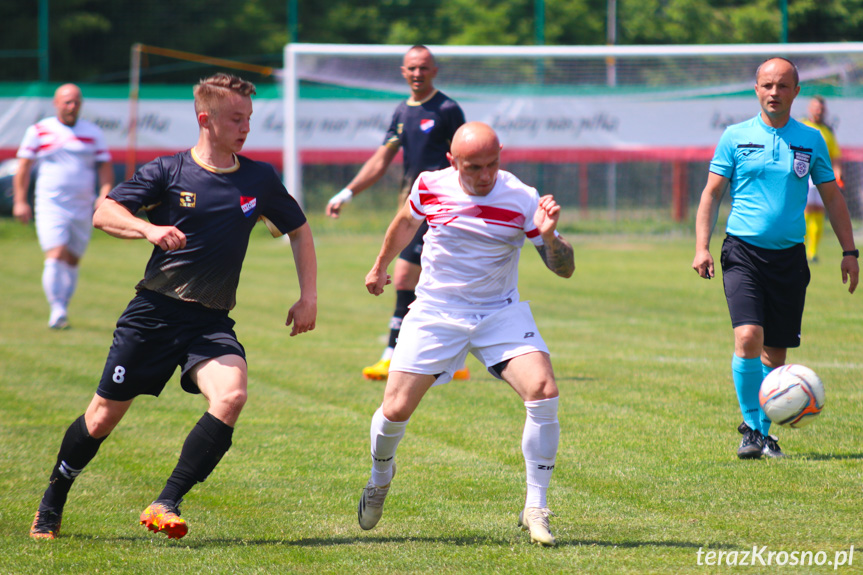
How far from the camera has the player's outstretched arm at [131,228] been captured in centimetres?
404

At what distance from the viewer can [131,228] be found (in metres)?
4.16

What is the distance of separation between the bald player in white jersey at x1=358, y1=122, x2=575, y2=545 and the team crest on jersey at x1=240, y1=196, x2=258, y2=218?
0.71m

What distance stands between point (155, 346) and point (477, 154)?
162cm

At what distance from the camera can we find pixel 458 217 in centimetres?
448

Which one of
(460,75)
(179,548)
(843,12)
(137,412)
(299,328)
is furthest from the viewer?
(843,12)

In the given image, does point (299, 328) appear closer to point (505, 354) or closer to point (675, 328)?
point (505, 354)

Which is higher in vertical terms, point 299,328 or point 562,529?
point 299,328

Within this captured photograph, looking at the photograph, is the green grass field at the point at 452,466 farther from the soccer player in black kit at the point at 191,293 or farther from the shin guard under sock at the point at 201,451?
the soccer player in black kit at the point at 191,293

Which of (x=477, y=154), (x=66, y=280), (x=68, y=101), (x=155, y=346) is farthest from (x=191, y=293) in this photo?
(x=66, y=280)

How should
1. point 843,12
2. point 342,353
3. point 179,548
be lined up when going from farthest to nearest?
point 843,12
point 342,353
point 179,548

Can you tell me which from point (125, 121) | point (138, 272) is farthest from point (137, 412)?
point (125, 121)

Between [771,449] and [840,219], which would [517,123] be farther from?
[771,449]

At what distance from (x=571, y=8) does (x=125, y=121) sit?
15.3m

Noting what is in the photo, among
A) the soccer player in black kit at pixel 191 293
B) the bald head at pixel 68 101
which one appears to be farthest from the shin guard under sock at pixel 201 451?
the bald head at pixel 68 101
